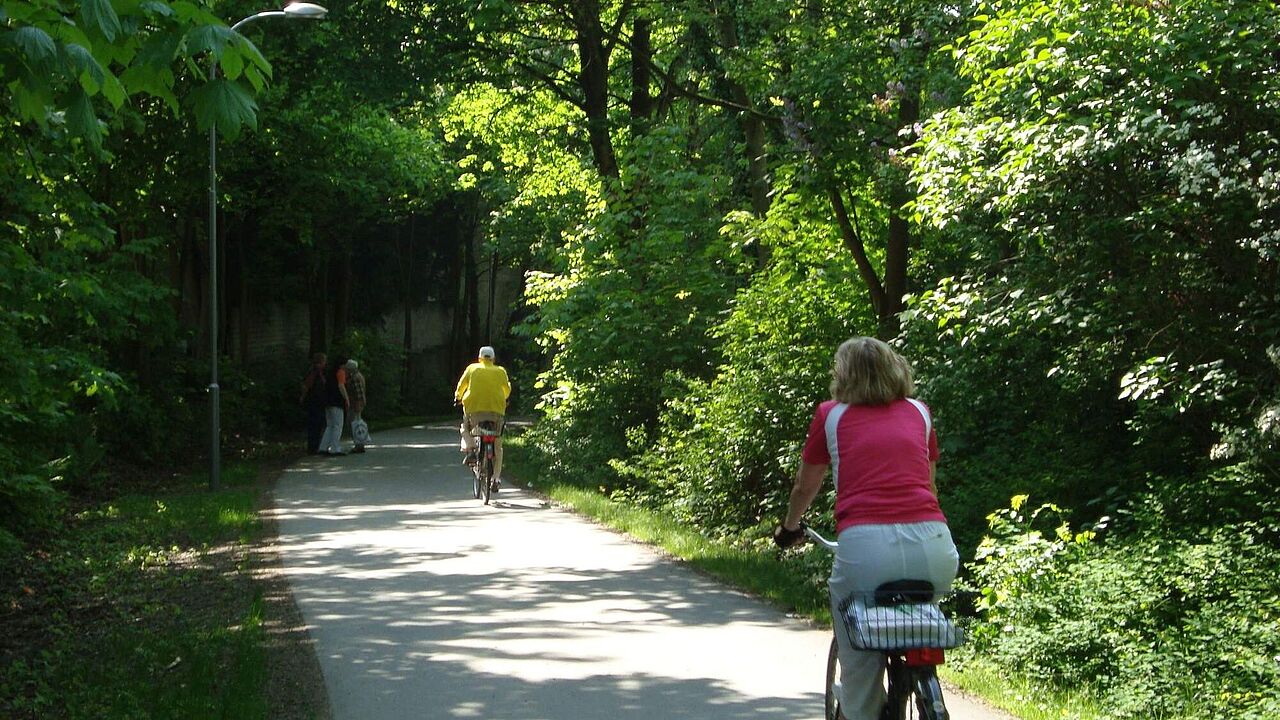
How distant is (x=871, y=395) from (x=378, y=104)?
66.3ft

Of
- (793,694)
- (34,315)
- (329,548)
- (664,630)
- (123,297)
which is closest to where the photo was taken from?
(793,694)

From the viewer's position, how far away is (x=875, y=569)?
500cm

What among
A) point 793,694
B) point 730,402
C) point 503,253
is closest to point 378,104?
point 730,402

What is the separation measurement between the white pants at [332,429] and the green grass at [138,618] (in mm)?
9124

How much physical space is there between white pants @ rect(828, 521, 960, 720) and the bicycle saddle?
19 mm

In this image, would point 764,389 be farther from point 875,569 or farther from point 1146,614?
point 875,569

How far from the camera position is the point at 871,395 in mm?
5184

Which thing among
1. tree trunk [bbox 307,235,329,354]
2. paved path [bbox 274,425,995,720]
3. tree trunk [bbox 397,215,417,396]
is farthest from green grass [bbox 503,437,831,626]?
tree trunk [bbox 397,215,417,396]

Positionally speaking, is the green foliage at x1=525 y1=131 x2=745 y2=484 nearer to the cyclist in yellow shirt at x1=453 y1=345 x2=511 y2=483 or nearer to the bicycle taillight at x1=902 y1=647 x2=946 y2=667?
the cyclist in yellow shirt at x1=453 y1=345 x2=511 y2=483

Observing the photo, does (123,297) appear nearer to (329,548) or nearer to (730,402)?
(329,548)

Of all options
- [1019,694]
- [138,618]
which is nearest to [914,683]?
[1019,694]

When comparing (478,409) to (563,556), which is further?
(478,409)

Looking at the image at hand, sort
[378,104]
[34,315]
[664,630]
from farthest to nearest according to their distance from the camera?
[378,104] < [34,315] < [664,630]

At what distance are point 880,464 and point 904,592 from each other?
1.54 feet
